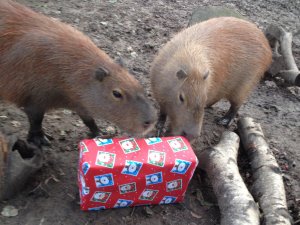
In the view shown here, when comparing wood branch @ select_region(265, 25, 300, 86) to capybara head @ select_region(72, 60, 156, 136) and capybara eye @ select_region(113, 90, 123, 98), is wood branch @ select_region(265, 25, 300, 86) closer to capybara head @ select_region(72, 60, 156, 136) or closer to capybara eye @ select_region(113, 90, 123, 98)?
capybara head @ select_region(72, 60, 156, 136)

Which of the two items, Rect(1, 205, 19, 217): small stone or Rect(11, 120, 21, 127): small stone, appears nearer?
Rect(1, 205, 19, 217): small stone

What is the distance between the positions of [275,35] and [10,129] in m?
3.93

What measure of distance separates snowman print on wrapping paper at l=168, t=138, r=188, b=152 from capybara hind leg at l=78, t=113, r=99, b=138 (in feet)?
2.73

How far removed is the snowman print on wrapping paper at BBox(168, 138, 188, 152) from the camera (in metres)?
3.06

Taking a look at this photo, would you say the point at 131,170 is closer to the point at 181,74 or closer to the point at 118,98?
the point at 118,98

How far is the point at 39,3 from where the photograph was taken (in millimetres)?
5988

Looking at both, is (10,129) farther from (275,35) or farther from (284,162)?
(275,35)

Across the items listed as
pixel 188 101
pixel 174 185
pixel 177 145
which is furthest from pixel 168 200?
pixel 188 101

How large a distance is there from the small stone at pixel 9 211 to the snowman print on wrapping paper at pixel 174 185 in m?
1.12

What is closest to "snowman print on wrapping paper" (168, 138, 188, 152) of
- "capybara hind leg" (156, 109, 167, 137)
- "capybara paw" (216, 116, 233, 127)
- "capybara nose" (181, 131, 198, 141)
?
"capybara nose" (181, 131, 198, 141)

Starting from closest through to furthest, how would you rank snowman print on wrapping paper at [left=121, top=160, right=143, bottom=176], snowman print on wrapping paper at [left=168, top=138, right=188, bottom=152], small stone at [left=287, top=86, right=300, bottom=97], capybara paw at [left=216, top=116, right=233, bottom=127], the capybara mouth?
snowman print on wrapping paper at [left=121, top=160, right=143, bottom=176] → snowman print on wrapping paper at [left=168, top=138, right=188, bottom=152] → the capybara mouth → capybara paw at [left=216, top=116, right=233, bottom=127] → small stone at [left=287, top=86, right=300, bottom=97]

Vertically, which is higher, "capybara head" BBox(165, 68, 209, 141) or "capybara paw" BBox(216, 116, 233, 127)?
"capybara head" BBox(165, 68, 209, 141)

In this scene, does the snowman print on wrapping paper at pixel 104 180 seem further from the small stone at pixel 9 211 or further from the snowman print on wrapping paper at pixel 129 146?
the small stone at pixel 9 211

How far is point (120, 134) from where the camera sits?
4.09m
